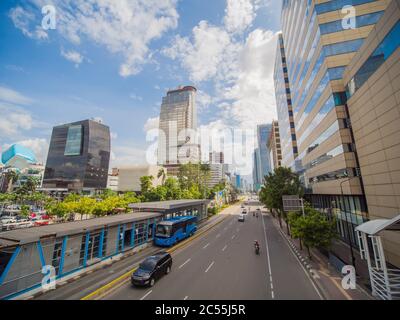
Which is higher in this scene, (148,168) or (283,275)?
(148,168)

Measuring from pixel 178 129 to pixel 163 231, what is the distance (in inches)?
6427

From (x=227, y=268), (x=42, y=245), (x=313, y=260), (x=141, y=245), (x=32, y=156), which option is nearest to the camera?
(x=42, y=245)

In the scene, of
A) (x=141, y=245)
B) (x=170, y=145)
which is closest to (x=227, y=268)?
(x=141, y=245)

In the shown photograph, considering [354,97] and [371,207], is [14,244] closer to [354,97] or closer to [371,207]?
[371,207]

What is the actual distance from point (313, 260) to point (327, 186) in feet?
48.5

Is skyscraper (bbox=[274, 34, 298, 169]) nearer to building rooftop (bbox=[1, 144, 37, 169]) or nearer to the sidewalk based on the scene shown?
the sidewalk

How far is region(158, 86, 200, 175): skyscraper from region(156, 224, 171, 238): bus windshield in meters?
133

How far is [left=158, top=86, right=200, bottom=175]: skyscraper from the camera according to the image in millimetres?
161375

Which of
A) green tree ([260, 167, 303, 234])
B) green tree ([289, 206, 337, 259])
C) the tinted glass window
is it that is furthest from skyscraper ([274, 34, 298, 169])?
the tinted glass window

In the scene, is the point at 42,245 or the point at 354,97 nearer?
the point at 42,245

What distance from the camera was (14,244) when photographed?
1086cm

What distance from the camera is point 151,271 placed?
13023 mm

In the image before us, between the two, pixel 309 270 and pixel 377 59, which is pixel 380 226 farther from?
pixel 377 59

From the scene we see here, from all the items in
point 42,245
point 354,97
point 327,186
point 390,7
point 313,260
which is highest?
point 390,7
